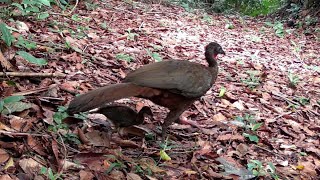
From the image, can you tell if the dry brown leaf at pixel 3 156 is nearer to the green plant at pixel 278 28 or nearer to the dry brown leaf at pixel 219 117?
the dry brown leaf at pixel 219 117

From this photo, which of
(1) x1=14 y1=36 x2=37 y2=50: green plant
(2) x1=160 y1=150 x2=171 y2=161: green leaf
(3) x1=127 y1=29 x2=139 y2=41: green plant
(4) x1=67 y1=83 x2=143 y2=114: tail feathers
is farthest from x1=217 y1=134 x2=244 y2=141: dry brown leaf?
(3) x1=127 y1=29 x2=139 y2=41: green plant


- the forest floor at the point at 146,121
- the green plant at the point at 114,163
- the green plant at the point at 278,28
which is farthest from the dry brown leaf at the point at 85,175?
the green plant at the point at 278,28

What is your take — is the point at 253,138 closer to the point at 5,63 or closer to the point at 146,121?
the point at 146,121

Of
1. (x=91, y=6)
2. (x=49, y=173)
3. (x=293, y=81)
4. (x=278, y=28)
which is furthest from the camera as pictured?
(x=278, y=28)

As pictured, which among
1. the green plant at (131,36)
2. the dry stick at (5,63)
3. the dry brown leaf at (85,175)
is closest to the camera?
the dry brown leaf at (85,175)

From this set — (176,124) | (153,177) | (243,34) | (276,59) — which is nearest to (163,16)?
(243,34)

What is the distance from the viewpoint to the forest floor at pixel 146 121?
257cm

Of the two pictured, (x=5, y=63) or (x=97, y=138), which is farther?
(x=5, y=63)

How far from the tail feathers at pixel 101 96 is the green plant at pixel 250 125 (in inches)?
48.5

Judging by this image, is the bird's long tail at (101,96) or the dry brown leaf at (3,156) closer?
the dry brown leaf at (3,156)

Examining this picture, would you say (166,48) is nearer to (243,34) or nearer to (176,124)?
(176,124)

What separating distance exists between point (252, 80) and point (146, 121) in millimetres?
2177

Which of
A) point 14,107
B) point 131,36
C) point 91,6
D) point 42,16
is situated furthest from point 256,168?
point 91,6

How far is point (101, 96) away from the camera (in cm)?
273
